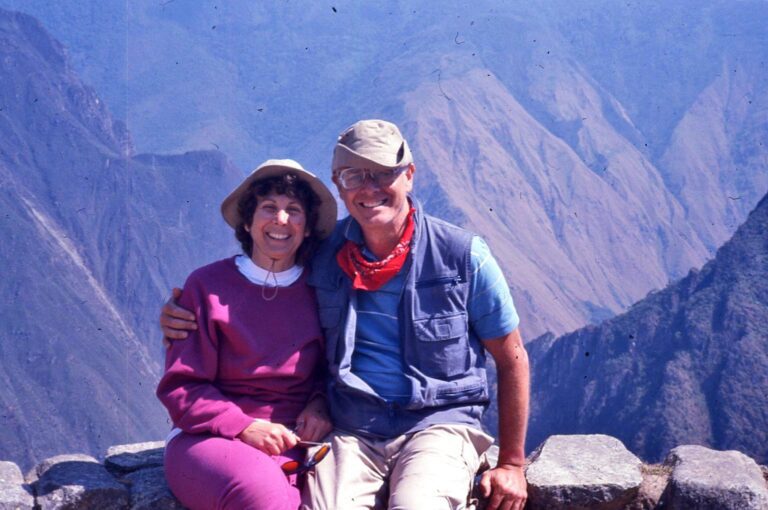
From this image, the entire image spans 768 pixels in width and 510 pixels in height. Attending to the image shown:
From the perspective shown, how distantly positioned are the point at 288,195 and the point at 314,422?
33.8 inches

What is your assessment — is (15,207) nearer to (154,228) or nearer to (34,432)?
(154,228)

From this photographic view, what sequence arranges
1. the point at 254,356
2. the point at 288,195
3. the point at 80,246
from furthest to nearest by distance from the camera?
the point at 80,246 → the point at 288,195 → the point at 254,356

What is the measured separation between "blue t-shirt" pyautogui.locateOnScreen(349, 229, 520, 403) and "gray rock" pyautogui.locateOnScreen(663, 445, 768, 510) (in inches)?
39.6

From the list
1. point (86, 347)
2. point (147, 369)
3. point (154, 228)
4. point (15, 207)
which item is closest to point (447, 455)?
point (86, 347)

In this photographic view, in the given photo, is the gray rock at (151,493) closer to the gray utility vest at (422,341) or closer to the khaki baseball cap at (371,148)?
the gray utility vest at (422,341)

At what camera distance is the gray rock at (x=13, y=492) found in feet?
10.5

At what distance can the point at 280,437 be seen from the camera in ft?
9.89

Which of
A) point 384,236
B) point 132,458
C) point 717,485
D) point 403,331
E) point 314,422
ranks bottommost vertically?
point 717,485

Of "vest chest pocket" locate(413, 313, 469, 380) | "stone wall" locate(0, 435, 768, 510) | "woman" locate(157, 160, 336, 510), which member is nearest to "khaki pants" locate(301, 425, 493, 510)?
"woman" locate(157, 160, 336, 510)

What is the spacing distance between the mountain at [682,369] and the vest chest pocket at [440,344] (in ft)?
64.5

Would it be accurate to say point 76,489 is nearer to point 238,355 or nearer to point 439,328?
point 238,355

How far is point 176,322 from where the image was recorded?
3096 mm

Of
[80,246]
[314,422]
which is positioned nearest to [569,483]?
[314,422]

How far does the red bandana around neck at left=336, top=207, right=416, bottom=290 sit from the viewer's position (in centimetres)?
316
